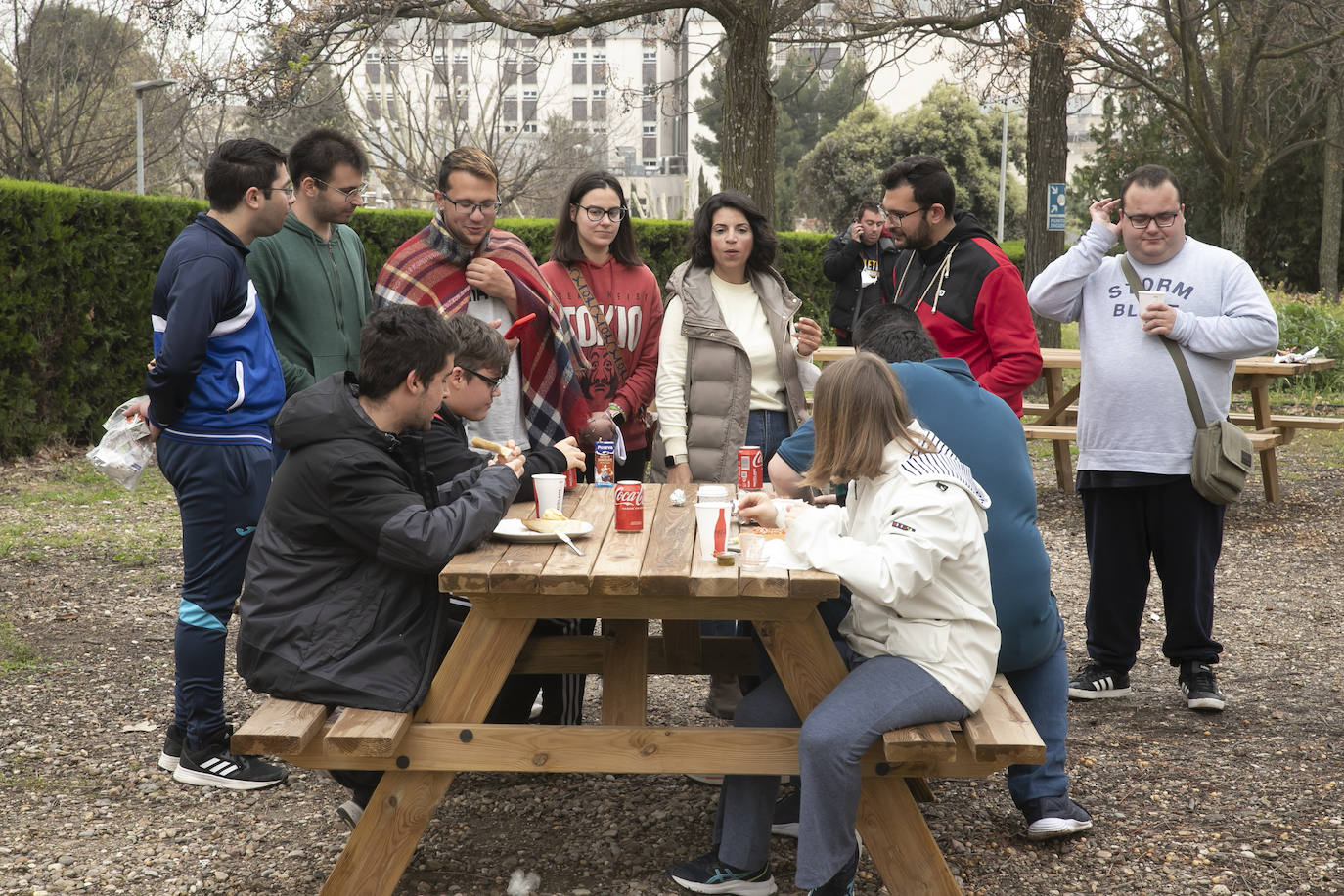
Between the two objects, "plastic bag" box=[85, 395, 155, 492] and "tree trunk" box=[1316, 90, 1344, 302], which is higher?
"tree trunk" box=[1316, 90, 1344, 302]

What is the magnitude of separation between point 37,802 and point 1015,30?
37.9 ft

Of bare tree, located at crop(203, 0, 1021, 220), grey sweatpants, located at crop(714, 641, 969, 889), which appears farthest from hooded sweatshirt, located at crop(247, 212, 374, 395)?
bare tree, located at crop(203, 0, 1021, 220)

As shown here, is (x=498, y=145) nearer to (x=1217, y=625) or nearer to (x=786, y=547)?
(x=1217, y=625)

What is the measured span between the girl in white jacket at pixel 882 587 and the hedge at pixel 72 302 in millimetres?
8193

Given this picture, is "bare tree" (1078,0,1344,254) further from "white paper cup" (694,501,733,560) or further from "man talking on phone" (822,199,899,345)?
"white paper cup" (694,501,733,560)

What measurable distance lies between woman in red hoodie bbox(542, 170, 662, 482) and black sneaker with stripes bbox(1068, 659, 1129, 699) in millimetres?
1894

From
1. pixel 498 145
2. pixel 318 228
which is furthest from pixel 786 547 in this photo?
pixel 498 145

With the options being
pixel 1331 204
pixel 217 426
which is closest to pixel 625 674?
pixel 217 426

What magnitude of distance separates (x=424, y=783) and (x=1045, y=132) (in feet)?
37.4

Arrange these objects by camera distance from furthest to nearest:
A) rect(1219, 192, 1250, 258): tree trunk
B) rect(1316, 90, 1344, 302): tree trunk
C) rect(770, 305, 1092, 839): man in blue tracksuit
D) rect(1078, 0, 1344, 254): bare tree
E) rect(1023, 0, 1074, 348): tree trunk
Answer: rect(1316, 90, 1344, 302): tree trunk → rect(1219, 192, 1250, 258): tree trunk → rect(1078, 0, 1344, 254): bare tree → rect(1023, 0, 1074, 348): tree trunk → rect(770, 305, 1092, 839): man in blue tracksuit

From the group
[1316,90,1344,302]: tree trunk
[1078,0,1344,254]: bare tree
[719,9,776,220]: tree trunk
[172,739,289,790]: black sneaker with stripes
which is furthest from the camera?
[1316,90,1344,302]: tree trunk

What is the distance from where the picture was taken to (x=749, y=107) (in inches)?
370

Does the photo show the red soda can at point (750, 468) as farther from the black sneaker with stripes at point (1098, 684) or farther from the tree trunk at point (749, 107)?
the tree trunk at point (749, 107)

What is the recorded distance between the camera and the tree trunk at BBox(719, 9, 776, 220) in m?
9.39
